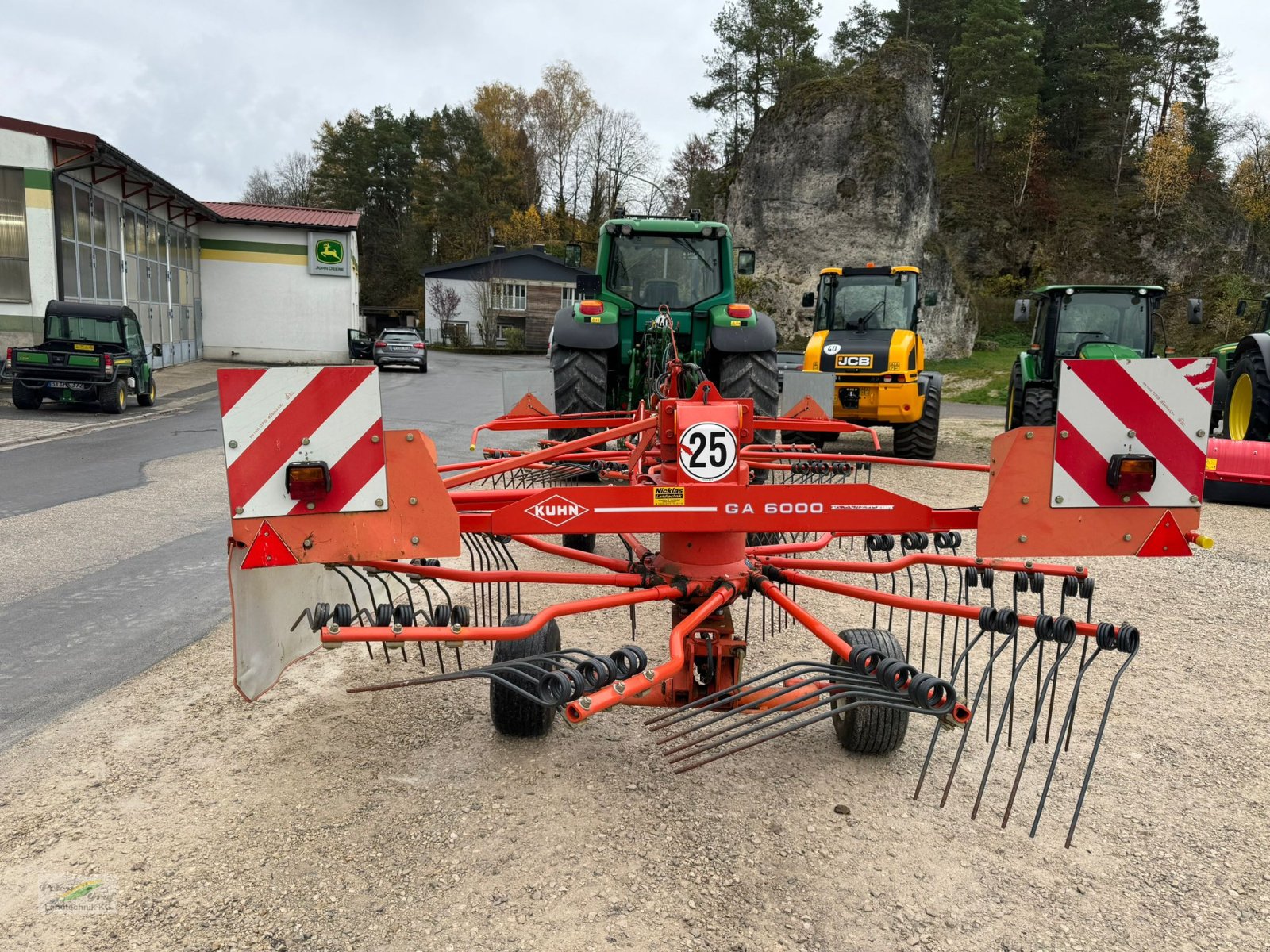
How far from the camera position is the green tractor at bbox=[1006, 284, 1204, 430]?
1023 centimetres

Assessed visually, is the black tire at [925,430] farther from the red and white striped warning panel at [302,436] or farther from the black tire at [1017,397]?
the red and white striped warning panel at [302,436]

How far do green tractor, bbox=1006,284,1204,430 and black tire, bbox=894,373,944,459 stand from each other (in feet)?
3.27

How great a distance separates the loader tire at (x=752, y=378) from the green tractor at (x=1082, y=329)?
412 centimetres

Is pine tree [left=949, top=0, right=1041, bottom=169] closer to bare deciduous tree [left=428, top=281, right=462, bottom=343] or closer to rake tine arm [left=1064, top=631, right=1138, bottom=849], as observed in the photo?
bare deciduous tree [left=428, top=281, right=462, bottom=343]

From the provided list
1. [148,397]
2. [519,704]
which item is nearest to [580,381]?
[519,704]

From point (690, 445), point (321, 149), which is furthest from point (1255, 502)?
point (321, 149)

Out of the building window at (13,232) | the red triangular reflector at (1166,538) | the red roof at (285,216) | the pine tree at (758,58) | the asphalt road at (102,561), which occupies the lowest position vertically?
the asphalt road at (102,561)

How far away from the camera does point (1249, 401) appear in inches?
379

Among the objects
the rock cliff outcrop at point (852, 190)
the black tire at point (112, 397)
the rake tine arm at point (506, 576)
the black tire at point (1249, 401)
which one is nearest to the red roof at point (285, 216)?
the rock cliff outcrop at point (852, 190)

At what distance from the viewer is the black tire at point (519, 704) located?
304cm

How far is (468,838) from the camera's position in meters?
2.48

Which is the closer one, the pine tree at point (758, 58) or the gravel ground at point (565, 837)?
the gravel ground at point (565, 837)

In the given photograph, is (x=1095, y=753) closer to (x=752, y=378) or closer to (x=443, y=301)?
(x=752, y=378)

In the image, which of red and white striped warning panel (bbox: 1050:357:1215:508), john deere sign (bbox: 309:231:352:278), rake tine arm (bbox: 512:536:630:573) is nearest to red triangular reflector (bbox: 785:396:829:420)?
rake tine arm (bbox: 512:536:630:573)
